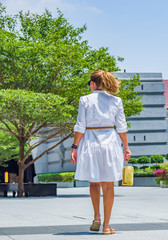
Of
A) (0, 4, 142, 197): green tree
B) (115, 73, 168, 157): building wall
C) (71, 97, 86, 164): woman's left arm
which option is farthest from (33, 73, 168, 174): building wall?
(71, 97, 86, 164): woman's left arm

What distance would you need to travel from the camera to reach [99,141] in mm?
5898

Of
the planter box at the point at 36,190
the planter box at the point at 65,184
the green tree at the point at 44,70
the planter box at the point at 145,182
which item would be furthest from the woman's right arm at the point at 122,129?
the planter box at the point at 65,184

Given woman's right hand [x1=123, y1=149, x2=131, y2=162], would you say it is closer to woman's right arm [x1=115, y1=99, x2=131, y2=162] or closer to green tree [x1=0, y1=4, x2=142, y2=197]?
woman's right arm [x1=115, y1=99, x2=131, y2=162]

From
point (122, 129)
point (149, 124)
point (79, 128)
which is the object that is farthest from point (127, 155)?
point (149, 124)

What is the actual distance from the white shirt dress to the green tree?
1383 cm

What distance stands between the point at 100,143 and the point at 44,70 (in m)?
16.1

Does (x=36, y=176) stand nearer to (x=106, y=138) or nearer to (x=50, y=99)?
(x=50, y=99)

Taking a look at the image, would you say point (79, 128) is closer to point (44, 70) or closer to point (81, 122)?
point (81, 122)

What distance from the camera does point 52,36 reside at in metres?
22.3

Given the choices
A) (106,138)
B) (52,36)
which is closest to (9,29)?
(52,36)

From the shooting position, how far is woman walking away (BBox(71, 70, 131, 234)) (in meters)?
5.82

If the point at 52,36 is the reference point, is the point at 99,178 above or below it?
below

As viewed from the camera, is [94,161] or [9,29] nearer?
[94,161]

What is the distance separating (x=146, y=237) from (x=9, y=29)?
1916 cm
